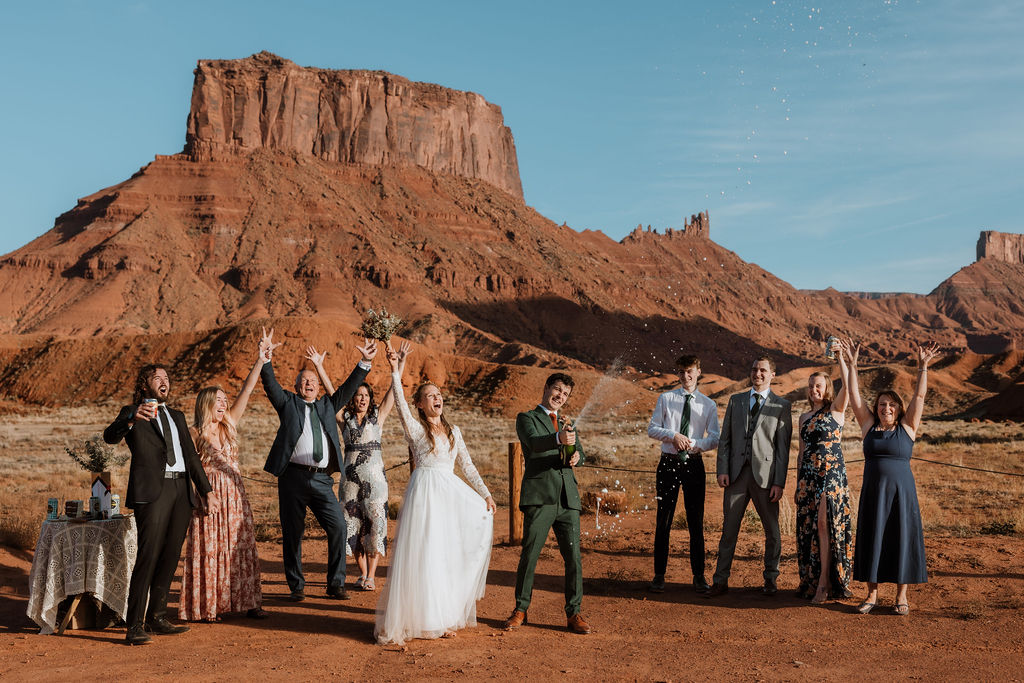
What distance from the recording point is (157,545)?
6.47 metres

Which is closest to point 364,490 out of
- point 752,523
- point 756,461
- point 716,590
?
point 716,590

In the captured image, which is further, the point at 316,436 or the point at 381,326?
the point at 381,326

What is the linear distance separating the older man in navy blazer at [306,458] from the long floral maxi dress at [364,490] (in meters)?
0.36

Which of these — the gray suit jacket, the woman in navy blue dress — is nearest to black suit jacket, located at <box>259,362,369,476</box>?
the gray suit jacket

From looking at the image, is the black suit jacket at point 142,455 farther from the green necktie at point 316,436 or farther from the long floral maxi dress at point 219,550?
the green necktie at point 316,436

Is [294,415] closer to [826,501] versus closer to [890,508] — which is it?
[826,501]

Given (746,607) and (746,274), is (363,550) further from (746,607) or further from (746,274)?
(746,274)

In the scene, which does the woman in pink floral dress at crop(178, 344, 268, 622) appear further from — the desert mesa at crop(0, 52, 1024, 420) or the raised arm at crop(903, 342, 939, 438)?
the desert mesa at crop(0, 52, 1024, 420)

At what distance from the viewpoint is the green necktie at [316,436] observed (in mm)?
7582

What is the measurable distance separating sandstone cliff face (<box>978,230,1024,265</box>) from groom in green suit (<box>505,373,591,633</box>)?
626 ft

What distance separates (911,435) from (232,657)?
18.6 feet

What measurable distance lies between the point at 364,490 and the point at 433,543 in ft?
7.15

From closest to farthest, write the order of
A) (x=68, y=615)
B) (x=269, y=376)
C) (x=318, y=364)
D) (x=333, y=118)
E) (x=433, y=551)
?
(x=433, y=551), (x=68, y=615), (x=269, y=376), (x=318, y=364), (x=333, y=118)

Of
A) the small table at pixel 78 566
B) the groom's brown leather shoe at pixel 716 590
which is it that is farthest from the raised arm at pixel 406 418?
the groom's brown leather shoe at pixel 716 590
